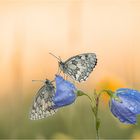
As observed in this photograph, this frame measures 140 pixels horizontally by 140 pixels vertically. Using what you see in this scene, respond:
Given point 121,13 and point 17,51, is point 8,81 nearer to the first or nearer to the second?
point 17,51

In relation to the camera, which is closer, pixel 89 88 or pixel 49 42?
pixel 89 88

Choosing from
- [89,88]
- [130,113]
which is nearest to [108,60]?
[89,88]

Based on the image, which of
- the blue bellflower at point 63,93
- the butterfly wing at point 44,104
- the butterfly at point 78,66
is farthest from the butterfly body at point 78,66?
the blue bellflower at point 63,93

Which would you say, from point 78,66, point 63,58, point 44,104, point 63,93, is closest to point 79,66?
point 78,66

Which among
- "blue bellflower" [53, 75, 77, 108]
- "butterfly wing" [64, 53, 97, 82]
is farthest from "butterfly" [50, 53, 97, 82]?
"blue bellflower" [53, 75, 77, 108]

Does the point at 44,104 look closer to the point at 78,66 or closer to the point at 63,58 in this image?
the point at 78,66

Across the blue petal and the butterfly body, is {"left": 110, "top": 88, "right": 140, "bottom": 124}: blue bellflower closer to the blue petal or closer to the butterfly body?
the blue petal

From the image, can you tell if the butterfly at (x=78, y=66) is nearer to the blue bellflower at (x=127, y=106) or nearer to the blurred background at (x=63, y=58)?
the blue bellflower at (x=127, y=106)
